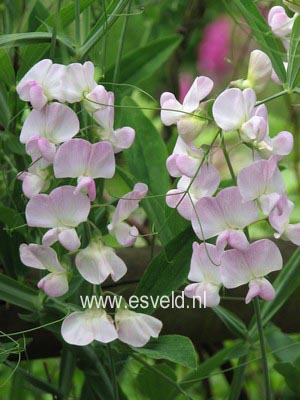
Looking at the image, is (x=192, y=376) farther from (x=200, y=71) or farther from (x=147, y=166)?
(x=200, y=71)

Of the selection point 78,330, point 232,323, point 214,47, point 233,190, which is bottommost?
point 214,47

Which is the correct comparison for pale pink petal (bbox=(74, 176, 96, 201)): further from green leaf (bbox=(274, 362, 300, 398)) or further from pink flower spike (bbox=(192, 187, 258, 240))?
green leaf (bbox=(274, 362, 300, 398))

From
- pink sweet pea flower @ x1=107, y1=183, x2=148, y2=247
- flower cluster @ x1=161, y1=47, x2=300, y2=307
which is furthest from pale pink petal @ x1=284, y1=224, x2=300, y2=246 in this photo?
pink sweet pea flower @ x1=107, y1=183, x2=148, y2=247

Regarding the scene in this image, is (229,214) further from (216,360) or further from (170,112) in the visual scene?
(216,360)

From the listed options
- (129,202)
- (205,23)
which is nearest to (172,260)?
(129,202)

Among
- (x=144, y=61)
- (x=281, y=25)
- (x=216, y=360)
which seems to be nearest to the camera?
(x=281, y=25)

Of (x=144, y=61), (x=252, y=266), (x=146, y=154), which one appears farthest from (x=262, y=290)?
(x=144, y=61)

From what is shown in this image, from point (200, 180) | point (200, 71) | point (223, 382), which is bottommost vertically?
point (223, 382)
